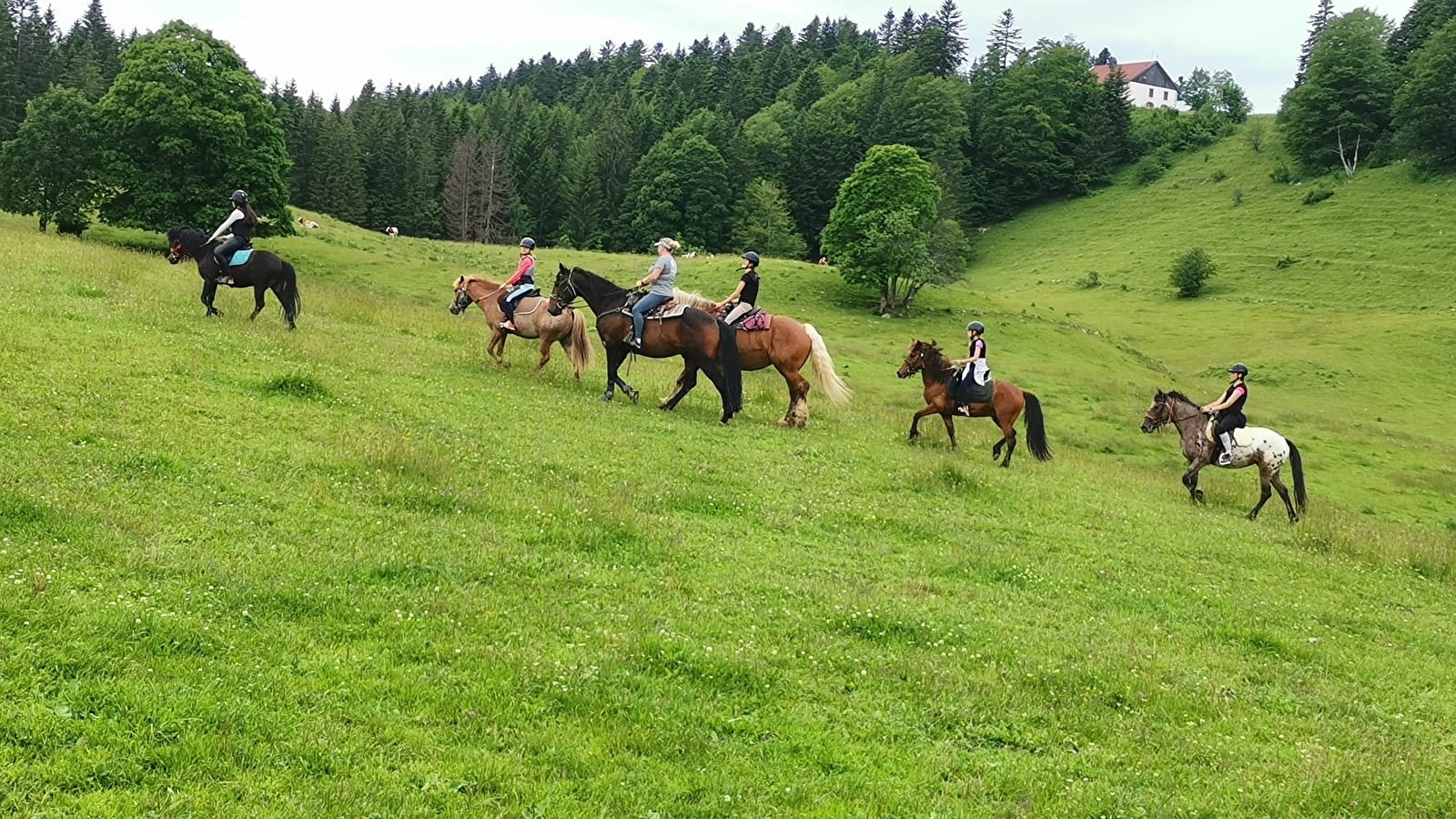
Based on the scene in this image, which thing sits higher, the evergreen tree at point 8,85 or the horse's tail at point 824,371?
the evergreen tree at point 8,85

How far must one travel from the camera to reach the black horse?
Result: 66.9 ft

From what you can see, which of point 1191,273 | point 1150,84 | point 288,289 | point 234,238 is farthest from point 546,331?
point 1150,84

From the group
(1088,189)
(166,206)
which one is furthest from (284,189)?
(1088,189)

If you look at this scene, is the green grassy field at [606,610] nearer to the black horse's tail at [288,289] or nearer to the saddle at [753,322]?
the black horse's tail at [288,289]

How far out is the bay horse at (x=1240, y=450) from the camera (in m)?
20.1

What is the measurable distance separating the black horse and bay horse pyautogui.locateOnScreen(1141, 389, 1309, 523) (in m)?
21.4

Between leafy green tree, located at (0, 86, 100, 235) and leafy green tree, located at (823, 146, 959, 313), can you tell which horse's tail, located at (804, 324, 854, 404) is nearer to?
leafy green tree, located at (823, 146, 959, 313)

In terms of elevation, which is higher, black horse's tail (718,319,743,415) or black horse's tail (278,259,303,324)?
black horse's tail (278,259,303,324)

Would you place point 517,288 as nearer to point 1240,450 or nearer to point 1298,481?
point 1240,450

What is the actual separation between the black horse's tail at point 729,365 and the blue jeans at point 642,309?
57.5 inches

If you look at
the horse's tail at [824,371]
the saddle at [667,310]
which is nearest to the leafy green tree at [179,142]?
the saddle at [667,310]

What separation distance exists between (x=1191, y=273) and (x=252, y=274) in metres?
71.3

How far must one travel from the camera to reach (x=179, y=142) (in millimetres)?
42500

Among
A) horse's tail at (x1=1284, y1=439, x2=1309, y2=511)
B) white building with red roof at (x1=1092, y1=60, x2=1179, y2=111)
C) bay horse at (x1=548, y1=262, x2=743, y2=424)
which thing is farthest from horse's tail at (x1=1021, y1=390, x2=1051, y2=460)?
white building with red roof at (x1=1092, y1=60, x2=1179, y2=111)
